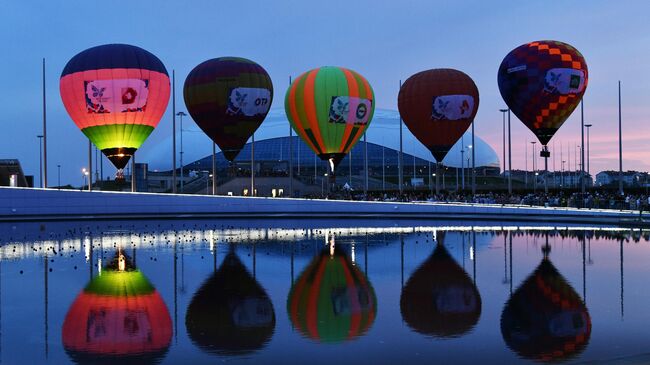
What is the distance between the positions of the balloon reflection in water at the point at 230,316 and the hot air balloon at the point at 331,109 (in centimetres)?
2906

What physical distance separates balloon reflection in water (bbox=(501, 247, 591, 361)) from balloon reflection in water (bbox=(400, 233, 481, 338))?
77cm

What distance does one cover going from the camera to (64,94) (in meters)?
47.0

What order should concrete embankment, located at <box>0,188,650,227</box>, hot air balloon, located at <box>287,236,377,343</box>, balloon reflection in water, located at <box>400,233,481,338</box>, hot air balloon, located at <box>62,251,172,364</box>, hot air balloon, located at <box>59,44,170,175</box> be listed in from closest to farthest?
hot air balloon, located at <box>62,251,172,364</box> < hot air balloon, located at <box>287,236,377,343</box> < balloon reflection in water, located at <box>400,233,481,338</box> < hot air balloon, located at <box>59,44,170,175</box> < concrete embankment, located at <box>0,188,650,227</box>

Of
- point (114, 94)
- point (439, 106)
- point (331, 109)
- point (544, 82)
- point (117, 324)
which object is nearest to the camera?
point (117, 324)

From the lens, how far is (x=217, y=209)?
49844 mm

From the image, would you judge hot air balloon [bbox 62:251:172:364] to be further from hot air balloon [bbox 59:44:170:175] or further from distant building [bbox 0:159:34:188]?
distant building [bbox 0:159:34:188]

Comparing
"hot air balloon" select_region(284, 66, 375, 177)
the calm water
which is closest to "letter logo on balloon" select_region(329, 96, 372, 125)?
"hot air balloon" select_region(284, 66, 375, 177)

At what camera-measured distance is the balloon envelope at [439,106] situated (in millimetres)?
51812

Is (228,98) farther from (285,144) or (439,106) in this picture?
(285,144)

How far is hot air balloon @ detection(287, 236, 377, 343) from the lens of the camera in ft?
44.7

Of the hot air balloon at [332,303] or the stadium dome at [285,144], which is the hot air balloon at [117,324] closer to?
the hot air balloon at [332,303]

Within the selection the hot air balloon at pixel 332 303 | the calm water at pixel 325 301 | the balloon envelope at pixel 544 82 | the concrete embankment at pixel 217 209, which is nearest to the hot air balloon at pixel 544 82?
the balloon envelope at pixel 544 82

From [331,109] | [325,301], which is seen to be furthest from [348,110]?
[325,301]

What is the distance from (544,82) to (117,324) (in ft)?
131
